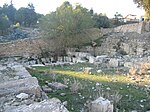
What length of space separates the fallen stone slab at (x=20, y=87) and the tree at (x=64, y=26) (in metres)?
17.4

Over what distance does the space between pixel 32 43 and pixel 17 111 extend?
21.0 metres

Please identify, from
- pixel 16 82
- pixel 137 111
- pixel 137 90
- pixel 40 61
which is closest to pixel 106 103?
pixel 137 111

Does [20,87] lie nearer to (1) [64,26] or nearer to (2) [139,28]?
(1) [64,26]

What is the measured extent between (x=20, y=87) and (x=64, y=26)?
61.9ft

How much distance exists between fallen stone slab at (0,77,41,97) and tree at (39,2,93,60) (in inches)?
687

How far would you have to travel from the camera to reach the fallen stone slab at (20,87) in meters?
6.46

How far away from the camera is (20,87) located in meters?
6.82

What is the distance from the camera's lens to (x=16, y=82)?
742 centimetres

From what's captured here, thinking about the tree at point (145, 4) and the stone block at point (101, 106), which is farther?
the tree at point (145, 4)

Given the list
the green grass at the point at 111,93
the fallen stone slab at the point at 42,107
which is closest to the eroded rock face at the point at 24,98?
the fallen stone slab at the point at 42,107

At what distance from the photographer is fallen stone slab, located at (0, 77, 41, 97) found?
21.2ft

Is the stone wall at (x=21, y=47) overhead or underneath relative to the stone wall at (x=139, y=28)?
underneath

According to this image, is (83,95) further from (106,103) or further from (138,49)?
(138,49)

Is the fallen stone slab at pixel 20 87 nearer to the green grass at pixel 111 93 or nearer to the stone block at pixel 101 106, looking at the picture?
the green grass at pixel 111 93
